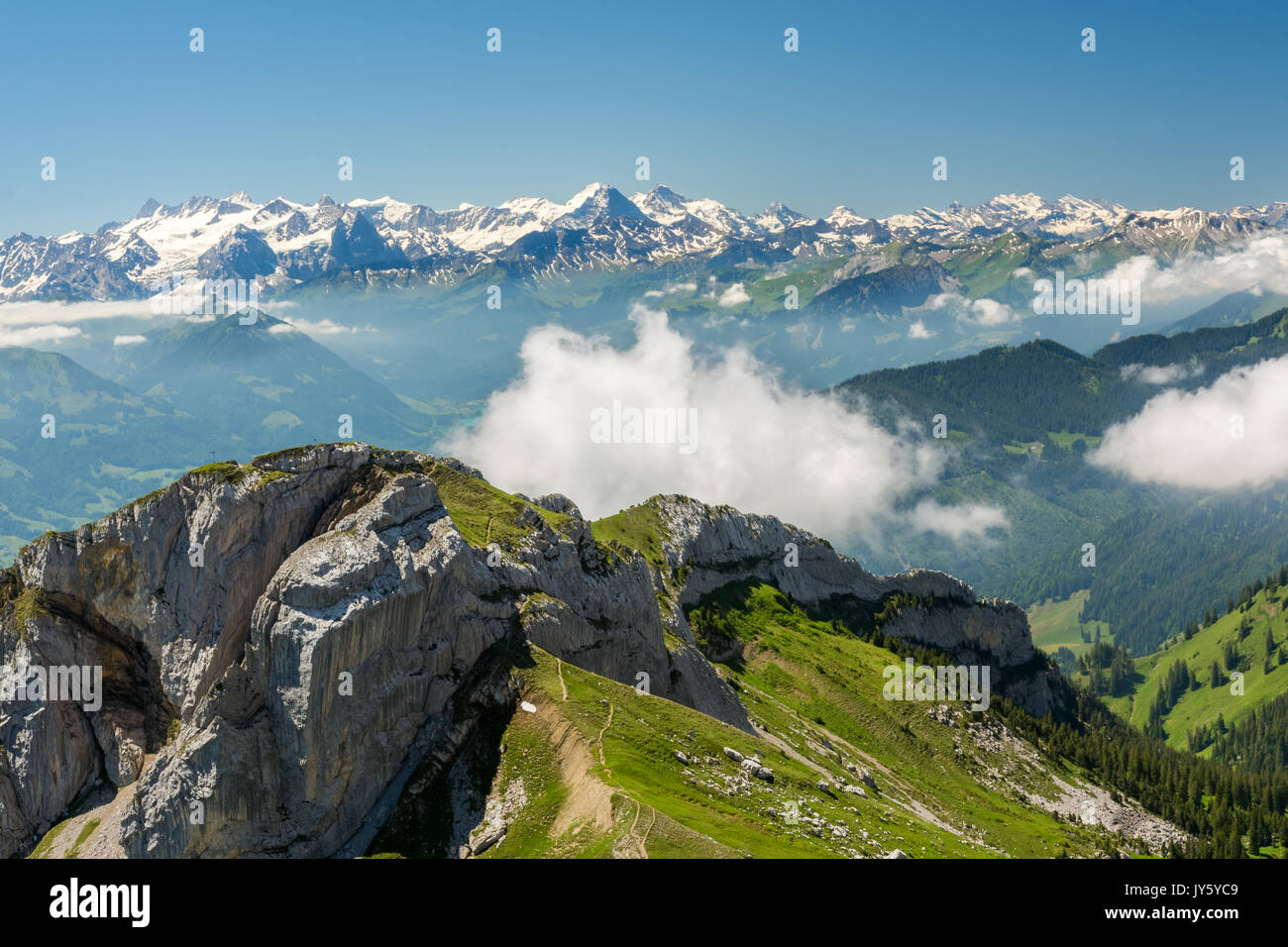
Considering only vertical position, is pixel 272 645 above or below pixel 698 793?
above

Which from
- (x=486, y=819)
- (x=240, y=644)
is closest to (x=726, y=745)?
(x=486, y=819)

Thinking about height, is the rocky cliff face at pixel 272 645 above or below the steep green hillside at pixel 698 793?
above

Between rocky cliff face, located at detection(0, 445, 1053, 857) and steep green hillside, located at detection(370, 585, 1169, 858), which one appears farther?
rocky cliff face, located at detection(0, 445, 1053, 857)

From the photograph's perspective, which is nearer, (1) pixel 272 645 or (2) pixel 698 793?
(1) pixel 272 645

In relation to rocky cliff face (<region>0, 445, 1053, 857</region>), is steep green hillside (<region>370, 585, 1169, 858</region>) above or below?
below

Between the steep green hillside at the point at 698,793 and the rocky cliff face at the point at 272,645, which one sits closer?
the steep green hillside at the point at 698,793
